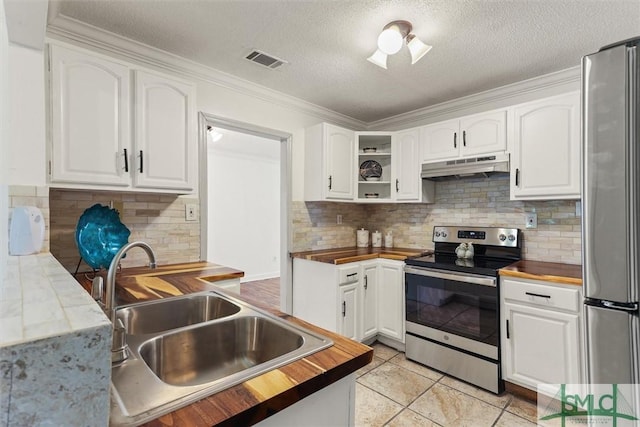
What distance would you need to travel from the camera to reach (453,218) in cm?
303

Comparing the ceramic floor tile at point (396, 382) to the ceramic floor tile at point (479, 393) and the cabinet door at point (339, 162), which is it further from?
the cabinet door at point (339, 162)

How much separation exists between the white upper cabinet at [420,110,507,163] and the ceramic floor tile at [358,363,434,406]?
1.82m

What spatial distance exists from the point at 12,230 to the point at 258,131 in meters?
1.84

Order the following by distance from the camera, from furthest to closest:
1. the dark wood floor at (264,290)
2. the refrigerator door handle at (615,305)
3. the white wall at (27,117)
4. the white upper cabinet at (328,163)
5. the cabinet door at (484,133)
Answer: the dark wood floor at (264,290), the white upper cabinet at (328,163), the cabinet door at (484,133), the white wall at (27,117), the refrigerator door handle at (615,305)

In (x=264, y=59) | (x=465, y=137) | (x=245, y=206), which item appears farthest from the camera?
(x=245, y=206)

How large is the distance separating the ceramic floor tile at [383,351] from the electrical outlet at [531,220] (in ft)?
5.14

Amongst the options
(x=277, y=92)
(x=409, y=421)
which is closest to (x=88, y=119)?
(x=277, y=92)

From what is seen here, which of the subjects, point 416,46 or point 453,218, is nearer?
point 416,46

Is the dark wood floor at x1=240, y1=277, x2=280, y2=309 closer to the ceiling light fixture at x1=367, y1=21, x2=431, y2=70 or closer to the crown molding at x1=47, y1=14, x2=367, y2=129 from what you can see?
the crown molding at x1=47, y1=14, x2=367, y2=129

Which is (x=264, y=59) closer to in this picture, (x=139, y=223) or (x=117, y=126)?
(x=117, y=126)

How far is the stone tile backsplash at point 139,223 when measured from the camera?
186 cm

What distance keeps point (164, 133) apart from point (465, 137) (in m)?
2.33

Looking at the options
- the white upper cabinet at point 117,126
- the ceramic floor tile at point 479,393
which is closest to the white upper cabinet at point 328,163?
the white upper cabinet at point 117,126

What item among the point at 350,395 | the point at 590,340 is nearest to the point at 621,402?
the point at 590,340
